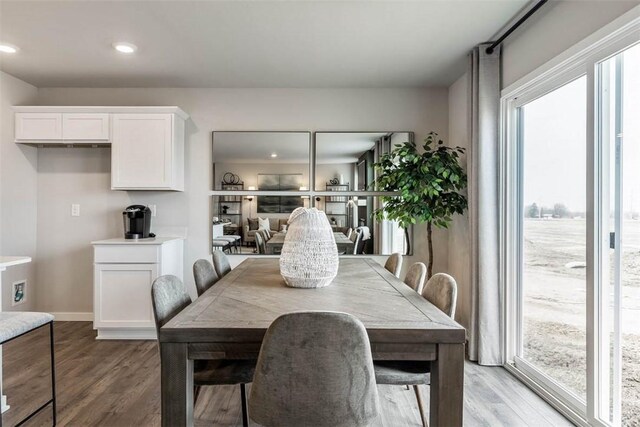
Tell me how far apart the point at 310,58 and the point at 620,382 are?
2892 millimetres

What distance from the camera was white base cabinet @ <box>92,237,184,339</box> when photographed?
130 inches

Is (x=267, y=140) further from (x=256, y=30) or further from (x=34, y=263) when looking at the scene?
(x=34, y=263)

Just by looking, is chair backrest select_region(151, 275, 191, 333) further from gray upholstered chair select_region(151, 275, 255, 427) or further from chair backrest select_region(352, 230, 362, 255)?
chair backrest select_region(352, 230, 362, 255)

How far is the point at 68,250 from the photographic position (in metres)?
3.87

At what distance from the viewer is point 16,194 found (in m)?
3.59

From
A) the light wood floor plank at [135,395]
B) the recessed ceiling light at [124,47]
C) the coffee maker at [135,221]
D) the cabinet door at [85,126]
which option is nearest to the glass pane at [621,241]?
the light wood floor plank at [135,395]

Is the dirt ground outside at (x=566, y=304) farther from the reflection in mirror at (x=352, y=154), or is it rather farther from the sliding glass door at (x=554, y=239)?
the reflection in mirror at (x=352, y=154)

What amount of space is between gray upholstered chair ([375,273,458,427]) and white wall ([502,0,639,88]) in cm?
148

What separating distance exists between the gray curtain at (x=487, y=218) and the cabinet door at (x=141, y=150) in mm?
2693

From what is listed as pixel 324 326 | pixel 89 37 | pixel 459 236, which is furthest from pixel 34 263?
pixel 459 236

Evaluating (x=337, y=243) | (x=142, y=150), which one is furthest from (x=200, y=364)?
(x=142, y=150)

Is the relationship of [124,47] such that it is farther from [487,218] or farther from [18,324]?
[487,218]

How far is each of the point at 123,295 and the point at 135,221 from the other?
2.28ft

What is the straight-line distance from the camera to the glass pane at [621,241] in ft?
5.70
